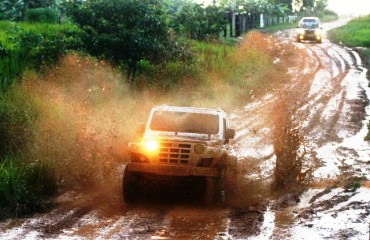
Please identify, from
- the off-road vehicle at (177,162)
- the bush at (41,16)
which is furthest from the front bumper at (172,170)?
the bush at (41,16)

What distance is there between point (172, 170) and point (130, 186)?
2.78 ft

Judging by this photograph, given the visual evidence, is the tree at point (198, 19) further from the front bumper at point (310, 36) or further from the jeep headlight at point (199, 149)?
the jeep headlight at point (199, 149)

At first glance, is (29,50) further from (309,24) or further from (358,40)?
(309,24)

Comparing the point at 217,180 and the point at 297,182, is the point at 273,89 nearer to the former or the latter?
the point at 297,182

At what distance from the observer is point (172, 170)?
13352mm

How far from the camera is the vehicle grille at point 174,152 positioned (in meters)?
13.6

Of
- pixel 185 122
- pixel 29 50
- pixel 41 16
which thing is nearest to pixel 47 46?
pixel 29 50

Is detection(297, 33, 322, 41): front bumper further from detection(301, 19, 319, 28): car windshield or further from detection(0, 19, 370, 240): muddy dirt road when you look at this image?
detection(0, 19, 370, 240): muddy dirt road

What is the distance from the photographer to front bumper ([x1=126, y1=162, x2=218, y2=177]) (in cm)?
1333

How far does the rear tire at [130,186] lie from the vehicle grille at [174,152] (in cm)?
57

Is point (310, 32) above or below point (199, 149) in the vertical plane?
below

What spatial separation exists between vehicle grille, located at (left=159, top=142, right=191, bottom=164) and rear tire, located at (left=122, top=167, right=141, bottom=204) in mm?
574

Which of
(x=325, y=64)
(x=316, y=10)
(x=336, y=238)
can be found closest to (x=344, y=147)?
(x=336, y=238)

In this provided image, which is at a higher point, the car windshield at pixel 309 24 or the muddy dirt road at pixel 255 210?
the muddy dirt road at pixel 255 210
